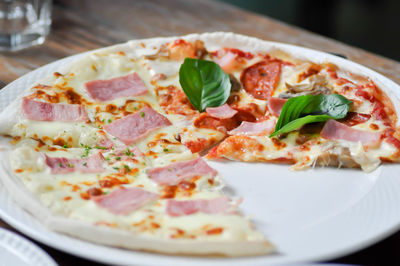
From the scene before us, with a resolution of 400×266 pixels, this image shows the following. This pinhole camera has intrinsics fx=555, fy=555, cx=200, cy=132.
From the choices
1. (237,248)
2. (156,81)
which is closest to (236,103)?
(156,81)

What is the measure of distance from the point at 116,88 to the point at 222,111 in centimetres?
54

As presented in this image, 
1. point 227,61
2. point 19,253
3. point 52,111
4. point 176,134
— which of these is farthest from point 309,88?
point 19,253

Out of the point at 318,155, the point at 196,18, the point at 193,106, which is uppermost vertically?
the point at 318,155

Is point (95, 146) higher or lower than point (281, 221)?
lower


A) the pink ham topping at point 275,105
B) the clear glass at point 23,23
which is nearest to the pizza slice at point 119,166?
the pink ham topping at point 275,105

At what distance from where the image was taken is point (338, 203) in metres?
2.07

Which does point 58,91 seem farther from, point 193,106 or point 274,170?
point 274,170

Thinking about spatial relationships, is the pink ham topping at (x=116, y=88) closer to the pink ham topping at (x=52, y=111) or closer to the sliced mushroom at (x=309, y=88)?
the pink ham topping at (x=52, y=111)

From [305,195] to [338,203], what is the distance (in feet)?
0.42

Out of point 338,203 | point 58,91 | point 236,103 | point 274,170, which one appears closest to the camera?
point 338,203

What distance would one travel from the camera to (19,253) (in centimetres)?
163

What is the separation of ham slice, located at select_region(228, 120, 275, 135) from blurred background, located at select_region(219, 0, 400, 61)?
158 inches

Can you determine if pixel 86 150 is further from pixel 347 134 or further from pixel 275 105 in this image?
pixel 347 134

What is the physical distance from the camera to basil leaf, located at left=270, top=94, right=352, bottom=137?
95.6 inches
